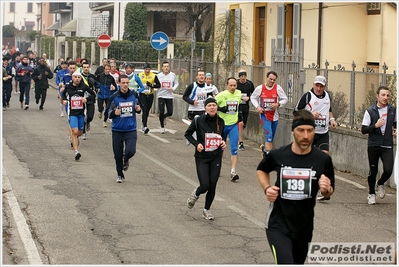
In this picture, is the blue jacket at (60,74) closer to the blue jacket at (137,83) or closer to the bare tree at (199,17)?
the blue jacket at (137,83)

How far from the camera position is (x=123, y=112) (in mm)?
13836

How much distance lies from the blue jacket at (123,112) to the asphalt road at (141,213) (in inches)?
35.9

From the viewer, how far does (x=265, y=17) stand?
27.7m

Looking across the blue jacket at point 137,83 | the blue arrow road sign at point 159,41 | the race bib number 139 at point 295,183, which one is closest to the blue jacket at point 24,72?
the blue arrow road sign at point 159,41

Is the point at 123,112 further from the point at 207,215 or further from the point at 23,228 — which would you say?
the point at 23,228

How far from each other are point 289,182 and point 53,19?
8302cm

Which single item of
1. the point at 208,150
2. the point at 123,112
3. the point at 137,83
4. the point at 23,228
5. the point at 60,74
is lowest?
the point at 23,228

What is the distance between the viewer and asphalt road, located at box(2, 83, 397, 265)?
8984mm

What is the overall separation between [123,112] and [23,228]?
4.17m

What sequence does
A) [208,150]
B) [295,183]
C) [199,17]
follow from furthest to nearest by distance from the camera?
[199,17] < [208,150] < [295,183]

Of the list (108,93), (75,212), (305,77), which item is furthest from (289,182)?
(108,93)

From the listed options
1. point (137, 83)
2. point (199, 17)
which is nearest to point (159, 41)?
point (137, 83)

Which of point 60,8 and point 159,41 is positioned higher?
point 60,8

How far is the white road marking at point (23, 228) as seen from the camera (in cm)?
866
